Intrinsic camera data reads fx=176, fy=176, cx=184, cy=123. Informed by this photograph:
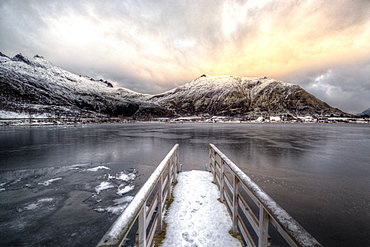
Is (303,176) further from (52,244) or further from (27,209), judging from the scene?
(27,209)

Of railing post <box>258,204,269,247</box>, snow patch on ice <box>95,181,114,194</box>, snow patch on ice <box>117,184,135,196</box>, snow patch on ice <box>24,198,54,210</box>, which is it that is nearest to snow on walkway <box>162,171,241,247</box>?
railing post <box>258,204,269,247</box>

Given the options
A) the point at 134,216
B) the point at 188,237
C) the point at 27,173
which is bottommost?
the point at 27,173

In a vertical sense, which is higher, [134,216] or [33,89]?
[33,89]

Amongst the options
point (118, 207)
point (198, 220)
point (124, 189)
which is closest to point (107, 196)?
point (124, 189)

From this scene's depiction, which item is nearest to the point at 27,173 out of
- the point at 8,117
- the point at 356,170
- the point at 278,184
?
the point at 278,184

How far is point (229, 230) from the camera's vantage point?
3793 millimetres

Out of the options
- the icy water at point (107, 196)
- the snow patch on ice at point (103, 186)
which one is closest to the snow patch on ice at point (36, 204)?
the icy water at point (107, 196)

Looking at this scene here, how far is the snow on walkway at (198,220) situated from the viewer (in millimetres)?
3486

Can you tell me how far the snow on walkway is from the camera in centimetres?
349

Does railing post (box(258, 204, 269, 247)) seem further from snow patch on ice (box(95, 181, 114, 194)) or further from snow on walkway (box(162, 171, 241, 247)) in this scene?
snow patch on ice (box(95, 181, 114, 194))

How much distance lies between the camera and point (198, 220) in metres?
4.17

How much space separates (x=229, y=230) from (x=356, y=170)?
571 inches

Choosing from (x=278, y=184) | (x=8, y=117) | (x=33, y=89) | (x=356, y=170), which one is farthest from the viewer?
(x=33, y=89)

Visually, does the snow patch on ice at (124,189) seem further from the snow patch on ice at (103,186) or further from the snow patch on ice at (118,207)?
the snow patch on ice at (118,207)
